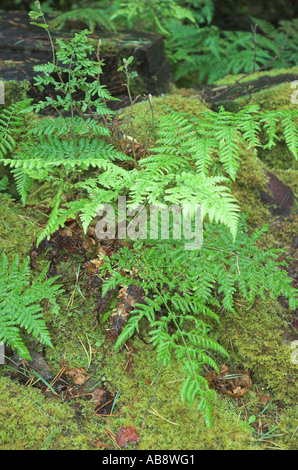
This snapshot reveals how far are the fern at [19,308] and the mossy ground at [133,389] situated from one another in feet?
0.96

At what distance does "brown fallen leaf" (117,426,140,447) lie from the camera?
2.22m

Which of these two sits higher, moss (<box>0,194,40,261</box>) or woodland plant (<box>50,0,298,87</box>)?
woodland plant (<box>50,0,298,87</box>)

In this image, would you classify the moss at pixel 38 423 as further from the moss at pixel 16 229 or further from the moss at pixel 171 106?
the moss at pixel 171 106

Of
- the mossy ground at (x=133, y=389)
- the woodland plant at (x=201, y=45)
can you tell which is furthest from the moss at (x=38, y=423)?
the woodland plant at (x=201, y=45)

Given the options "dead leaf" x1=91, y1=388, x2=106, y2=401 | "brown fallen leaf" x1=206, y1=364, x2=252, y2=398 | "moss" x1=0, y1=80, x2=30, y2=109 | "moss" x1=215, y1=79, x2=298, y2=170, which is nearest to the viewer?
"dead leaf" x1=91, y1=388, x2=106, y2=401

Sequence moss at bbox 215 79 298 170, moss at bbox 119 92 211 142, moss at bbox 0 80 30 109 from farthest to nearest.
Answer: moss at bbox 215 79 298 170 < moss at bbox 119 92 211 142 < moss at bbox 0 80 30 109

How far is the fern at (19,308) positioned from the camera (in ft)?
7.34

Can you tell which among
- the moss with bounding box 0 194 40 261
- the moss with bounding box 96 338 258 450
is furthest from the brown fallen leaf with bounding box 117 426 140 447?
the moss with bounding box 0 194 40 261

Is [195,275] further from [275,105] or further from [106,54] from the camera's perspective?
[106,54]

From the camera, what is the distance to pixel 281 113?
254 centimetres

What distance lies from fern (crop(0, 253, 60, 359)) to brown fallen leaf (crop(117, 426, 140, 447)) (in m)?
0.66

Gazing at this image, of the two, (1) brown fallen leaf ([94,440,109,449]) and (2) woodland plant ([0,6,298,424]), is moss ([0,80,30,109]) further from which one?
(1) brown fallen leaf ([94,440,109,449])

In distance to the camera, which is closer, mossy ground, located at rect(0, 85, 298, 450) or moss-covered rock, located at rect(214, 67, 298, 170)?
mossy ground, located at rect(0, 85, 298, 450)
